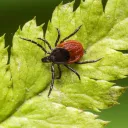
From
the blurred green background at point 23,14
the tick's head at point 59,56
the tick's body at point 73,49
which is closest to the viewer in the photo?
the tick's body at point 73,49

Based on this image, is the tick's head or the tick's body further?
the tick's head

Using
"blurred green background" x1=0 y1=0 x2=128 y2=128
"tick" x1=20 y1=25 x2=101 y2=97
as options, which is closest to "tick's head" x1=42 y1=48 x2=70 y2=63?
"tick" x1=20 y1=25 x2=101 y2=97

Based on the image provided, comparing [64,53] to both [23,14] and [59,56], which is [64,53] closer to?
[59,56]

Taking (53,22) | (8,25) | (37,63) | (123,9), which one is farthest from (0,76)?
(8,25)

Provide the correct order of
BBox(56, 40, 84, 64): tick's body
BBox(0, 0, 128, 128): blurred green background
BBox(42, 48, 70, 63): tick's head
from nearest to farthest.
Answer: BBox(56, 40, 84, 64): tick's body
BBox(42, 48, 70, 63): tick's head
BBox(0, 0, 128, 128): blurred green background

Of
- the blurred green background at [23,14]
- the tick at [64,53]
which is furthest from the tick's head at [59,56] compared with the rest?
the blurred green background at [23,14]

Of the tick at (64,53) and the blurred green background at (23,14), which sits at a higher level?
the blurred green background at (23,14)

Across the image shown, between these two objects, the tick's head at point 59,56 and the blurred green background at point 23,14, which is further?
the blurred green background at point 23,14

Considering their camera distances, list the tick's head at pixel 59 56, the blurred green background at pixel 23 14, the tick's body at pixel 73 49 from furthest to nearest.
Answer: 1. the blurred green background at pixel 23 14
2. the tick's head at pixel 59 56
3. the tick's body at pixel 73 49

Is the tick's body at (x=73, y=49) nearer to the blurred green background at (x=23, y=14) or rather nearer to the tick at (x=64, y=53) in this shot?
the tick at (x=64, y=53)

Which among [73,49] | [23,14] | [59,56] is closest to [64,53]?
A: [59,56]

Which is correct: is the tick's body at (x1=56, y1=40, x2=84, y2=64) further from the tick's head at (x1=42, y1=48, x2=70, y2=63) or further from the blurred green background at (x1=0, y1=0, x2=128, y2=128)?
the blurred green background at (x1=0, y1=0, x2=128, y2=128)
